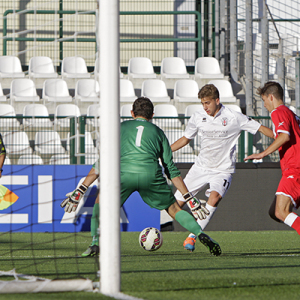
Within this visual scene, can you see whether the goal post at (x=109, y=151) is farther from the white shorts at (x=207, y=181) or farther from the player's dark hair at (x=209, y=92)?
the white shorts at (x=207, y=181)

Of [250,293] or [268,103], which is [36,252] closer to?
[268,103]

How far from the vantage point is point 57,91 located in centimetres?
1357

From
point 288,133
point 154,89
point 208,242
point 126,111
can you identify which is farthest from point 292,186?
point 154,89

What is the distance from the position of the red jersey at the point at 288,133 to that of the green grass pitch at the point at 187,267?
1021mm

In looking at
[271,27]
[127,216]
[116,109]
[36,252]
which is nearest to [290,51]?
[271,27]

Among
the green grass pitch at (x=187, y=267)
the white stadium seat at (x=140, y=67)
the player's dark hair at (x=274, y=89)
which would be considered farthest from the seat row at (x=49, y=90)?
the player's dark hair at (x=274, y=89)

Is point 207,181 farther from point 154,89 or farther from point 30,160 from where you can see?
point 154,89

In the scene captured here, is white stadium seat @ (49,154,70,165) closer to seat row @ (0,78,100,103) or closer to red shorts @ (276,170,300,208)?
seat row @ (0,78,100,103)

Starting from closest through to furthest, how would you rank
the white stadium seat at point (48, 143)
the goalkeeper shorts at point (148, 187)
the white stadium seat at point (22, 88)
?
the goalkeeper shorts at point (148, 187) < the white stadium seat at point (48, 143) < the white stadium seat at point (22, 88)

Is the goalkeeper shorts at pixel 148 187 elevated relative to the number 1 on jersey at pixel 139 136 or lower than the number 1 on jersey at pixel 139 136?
lower

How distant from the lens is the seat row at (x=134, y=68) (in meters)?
14.5

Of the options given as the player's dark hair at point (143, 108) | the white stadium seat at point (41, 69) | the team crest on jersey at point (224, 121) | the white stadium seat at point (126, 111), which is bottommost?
the team crest on jersey at point (224, 121)

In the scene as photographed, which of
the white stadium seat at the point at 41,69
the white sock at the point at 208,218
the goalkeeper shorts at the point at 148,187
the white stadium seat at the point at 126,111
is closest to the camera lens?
the goalkeeper shorts at the point at 148,187

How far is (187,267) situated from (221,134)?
105 inches
